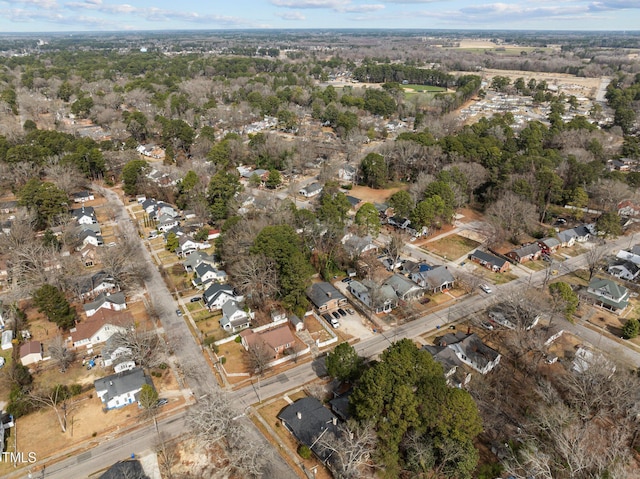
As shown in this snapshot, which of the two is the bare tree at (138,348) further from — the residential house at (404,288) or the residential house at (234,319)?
the residential house at (404,288)

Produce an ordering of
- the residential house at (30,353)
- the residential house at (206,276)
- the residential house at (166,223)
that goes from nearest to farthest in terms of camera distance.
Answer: the residential house at (30,353), the residential house at (206,276), the residential house at (166,223)

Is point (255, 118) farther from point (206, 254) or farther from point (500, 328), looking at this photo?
point (500, 328)

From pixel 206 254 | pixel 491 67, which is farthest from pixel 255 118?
pixel 491 67

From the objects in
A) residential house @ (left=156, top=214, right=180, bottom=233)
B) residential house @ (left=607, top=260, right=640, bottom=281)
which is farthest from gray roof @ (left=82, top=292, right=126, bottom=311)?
residential house @ (left=607, top=260, right=640, bottom=281)

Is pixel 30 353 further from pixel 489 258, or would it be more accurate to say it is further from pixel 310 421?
pixel 489 258

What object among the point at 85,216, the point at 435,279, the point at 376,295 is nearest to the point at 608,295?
the point at 435,279

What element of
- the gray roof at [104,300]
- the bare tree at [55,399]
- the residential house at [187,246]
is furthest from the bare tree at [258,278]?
the bare tree at [55,399]

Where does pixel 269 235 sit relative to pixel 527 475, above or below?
above
